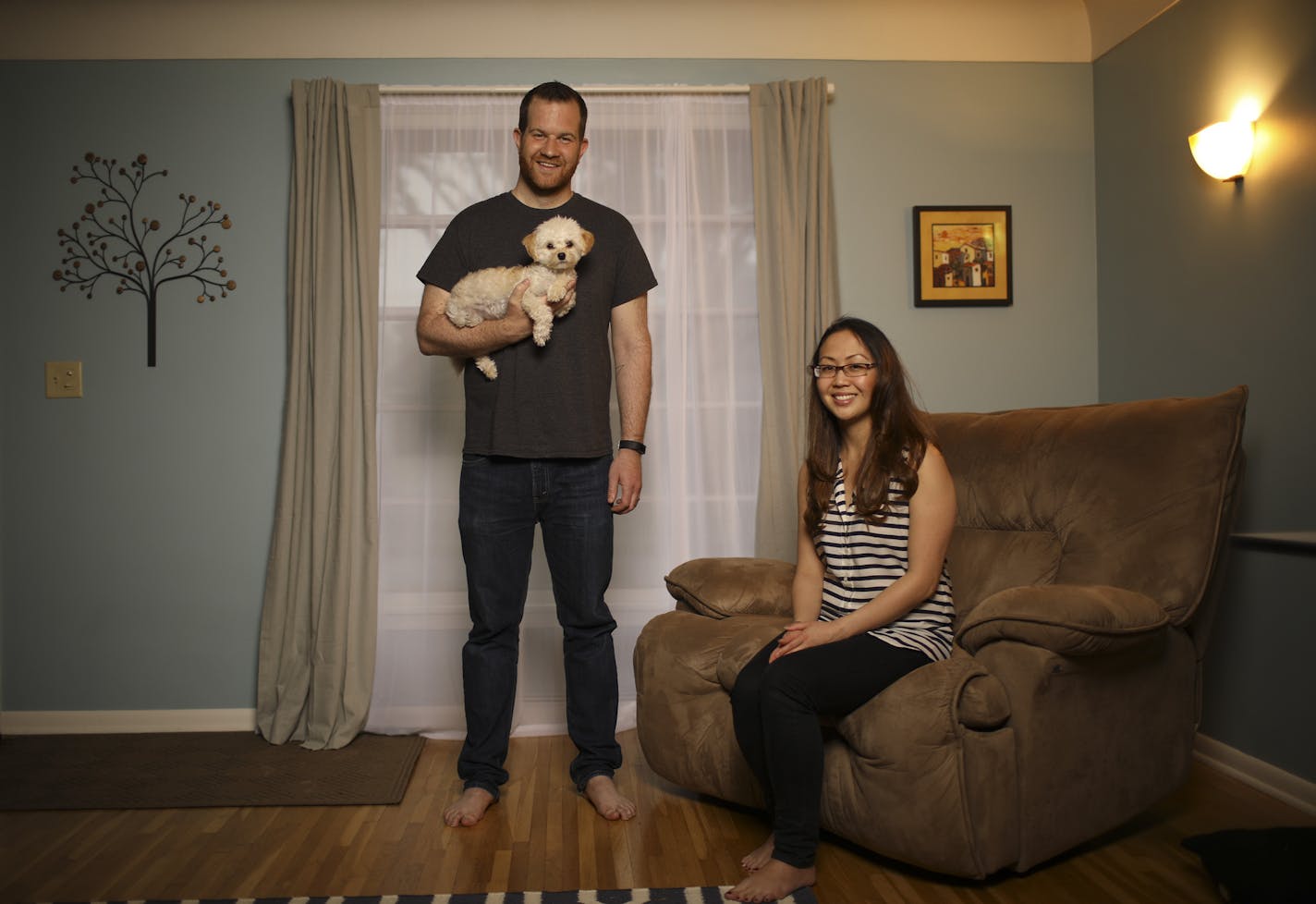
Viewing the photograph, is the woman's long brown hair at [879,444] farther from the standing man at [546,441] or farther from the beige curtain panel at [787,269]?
the beige curtain panel at [787,269]

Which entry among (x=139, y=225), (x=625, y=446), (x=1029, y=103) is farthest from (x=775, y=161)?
(x=139, y=225)

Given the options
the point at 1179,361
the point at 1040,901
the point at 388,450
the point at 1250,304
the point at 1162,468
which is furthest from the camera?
the point at 388,450

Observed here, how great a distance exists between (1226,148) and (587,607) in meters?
2.03

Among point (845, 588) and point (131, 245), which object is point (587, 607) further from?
point (131, 245)

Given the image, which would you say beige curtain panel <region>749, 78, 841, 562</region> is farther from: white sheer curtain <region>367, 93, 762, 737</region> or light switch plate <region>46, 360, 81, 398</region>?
light switch plate <region>46, 360, 81, 398</region>

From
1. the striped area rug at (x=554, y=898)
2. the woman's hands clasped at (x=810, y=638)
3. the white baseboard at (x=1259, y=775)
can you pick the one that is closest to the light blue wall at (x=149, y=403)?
the woman's hands clasped at (x=810, y=638)

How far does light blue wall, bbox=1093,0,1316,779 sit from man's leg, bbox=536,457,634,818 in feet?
5.35

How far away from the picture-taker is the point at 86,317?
3.18 metres

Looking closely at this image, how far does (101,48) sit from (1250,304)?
3.54 metres

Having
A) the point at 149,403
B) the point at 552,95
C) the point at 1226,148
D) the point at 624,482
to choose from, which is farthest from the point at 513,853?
the point at 1226,148

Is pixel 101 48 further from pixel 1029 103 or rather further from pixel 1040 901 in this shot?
pixel 1040 901

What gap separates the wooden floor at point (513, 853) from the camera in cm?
188

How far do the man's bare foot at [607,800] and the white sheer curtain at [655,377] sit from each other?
2.56 ft

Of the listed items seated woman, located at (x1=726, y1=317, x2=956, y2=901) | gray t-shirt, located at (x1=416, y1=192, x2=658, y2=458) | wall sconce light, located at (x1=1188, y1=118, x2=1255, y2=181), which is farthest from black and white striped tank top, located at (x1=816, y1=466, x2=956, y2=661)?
wall sconce light, located at (x1=1188, y1=118, x2=1255, y2=181)
